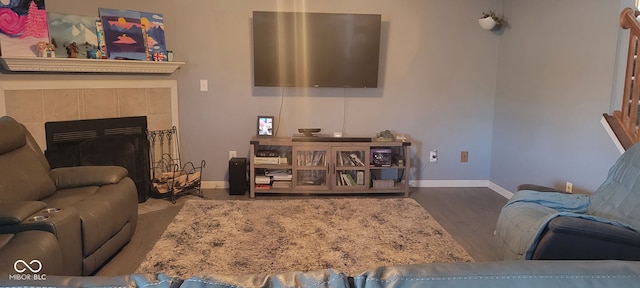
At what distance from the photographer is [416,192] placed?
15.1 feet

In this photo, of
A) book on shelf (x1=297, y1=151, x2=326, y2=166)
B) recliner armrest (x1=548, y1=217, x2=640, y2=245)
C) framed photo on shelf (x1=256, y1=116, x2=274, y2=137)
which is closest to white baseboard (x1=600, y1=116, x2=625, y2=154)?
recliner armrest (x1=548, y1=217, x2=640, y2=245)

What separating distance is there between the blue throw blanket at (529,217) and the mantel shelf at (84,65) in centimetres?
328

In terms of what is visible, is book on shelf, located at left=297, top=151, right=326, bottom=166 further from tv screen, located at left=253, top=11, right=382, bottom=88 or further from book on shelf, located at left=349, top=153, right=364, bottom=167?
tv screen, located at left=253, top=11, right=382, bottom=88

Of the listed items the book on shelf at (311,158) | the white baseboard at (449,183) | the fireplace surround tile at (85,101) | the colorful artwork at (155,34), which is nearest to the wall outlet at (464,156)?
the white baseboard at (449,183)

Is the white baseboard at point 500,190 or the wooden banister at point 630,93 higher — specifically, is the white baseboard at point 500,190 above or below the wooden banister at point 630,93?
below

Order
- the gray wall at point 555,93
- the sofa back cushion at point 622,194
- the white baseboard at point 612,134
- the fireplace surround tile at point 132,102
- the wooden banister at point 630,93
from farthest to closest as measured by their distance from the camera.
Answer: the fireplace surround tile at point 132,102 < the gray wall at point 555,93 < the white baseboard at point 612,134 < the wooden banister at point 630,93 < the sofa back cushion at point 622,194

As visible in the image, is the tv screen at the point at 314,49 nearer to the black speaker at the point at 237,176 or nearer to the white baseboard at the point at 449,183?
the black speaker at the point at 237,176

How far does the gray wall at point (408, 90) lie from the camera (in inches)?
166

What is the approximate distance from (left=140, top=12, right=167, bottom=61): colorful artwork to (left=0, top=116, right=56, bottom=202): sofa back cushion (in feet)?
5.00

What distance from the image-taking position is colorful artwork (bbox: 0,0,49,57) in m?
3.42

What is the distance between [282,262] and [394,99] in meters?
2.52

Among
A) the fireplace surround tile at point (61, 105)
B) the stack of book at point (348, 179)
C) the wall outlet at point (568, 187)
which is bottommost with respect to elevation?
the stack of book at point (348, 179)

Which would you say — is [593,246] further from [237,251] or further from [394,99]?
[394,99]

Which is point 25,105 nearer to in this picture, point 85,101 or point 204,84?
point 85,101
